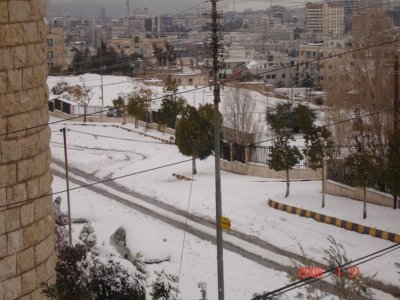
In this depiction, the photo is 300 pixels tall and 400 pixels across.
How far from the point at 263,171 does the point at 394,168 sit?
6.75m

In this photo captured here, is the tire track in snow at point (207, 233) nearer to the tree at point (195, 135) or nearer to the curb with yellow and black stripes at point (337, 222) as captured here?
the curb with yellow and black stripes at point (337, 222)

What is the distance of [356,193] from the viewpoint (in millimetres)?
15734

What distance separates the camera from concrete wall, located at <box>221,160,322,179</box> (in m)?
19.4

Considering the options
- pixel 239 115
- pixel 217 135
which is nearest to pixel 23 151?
pixel 217 135

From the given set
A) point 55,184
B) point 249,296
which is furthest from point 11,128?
point 55,184

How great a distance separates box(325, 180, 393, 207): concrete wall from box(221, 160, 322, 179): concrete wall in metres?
2.73

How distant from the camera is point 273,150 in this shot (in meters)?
16.6

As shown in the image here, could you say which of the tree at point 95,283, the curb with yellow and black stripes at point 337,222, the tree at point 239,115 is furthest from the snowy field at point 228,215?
the tree at point 95,283

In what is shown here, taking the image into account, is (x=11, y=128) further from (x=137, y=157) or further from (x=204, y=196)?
(x=137, y=157)

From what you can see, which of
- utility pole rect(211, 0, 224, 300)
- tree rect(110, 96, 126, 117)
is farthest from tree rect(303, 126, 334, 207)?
tree rect(110, 96, 126, 117)

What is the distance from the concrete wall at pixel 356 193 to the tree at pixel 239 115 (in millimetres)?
8722

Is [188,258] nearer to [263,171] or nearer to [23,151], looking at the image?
[23,151]

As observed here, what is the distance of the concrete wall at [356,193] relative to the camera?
15016mm

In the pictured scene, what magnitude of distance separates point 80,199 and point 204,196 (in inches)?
124
